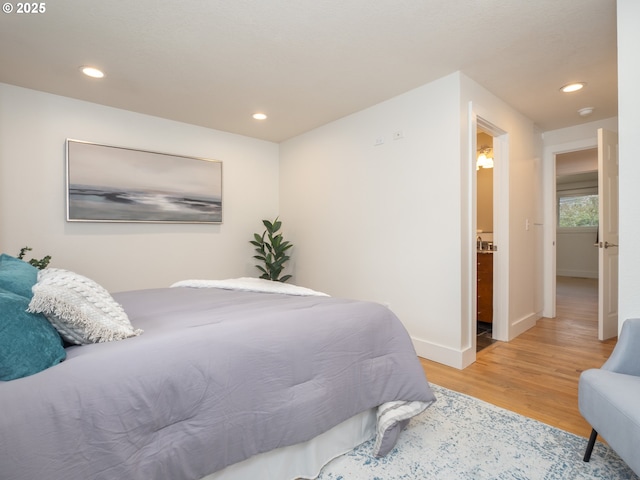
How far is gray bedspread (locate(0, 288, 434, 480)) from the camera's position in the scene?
2.89 ft

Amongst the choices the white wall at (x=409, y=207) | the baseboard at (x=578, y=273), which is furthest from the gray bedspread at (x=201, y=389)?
the baseboard at (x=578, y=273)

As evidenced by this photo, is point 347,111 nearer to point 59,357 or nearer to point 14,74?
point 14,74

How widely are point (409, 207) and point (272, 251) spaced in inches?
81.9

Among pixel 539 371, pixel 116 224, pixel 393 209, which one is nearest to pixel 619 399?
pixel 539 371

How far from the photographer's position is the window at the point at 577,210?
8.02m

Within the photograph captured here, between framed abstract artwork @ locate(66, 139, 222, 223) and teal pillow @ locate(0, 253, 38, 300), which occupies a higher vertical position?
framed abstract artwork @ locate(66, 139, 222, 223)

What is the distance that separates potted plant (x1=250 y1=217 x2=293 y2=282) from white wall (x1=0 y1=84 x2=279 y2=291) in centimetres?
15

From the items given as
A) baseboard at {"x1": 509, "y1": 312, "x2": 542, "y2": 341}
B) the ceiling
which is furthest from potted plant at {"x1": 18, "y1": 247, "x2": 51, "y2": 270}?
baseboard at {"x1": 509, "y1": 312, "x2": 542, "y2": 341}

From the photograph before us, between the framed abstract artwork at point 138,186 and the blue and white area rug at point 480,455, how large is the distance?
10.3ft

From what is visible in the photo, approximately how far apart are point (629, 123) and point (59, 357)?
2.71 metres

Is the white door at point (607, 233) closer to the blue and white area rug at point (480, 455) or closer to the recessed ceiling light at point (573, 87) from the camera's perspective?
the recessed ceiling light at point (573, 87)

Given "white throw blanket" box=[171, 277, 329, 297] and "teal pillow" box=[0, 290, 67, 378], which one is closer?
"teal pillow" box=[0, 290, 67, 378]

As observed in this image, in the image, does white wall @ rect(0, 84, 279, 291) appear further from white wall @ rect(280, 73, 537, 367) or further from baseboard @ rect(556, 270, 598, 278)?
baseboard @ rect(556, 270, 598, 278)

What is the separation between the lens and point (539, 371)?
2641 mm
